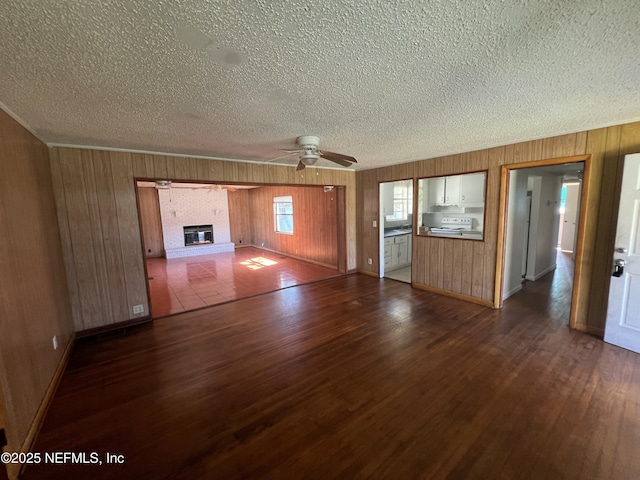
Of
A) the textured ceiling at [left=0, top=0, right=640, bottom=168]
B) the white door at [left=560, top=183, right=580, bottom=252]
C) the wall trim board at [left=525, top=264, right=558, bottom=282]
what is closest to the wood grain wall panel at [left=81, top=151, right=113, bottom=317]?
the textured ceiling at [left=0, top=0, right=640, bottom=168]

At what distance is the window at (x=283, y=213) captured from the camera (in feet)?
25.7

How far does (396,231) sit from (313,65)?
17.5 feet

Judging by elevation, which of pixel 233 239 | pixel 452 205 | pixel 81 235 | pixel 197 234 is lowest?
pixel 233 239

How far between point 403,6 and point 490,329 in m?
3.35

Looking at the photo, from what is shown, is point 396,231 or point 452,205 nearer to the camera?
point 452,205

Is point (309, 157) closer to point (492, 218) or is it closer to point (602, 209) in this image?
point (492, 218)

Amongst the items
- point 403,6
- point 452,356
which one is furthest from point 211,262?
point 403,6

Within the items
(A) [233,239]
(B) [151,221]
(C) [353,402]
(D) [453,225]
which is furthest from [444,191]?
(B) [151,221]

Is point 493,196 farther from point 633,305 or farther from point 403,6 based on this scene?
point 403,6

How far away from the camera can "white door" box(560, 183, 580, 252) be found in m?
7.18

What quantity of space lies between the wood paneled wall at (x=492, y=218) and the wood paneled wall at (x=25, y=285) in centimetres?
474

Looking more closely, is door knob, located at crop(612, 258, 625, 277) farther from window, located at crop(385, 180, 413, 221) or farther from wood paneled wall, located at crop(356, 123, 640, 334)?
window, located at crop(385, 180, 413, 221)

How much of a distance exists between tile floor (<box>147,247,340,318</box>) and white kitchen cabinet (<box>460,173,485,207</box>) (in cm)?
302

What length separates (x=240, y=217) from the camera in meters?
9.84
